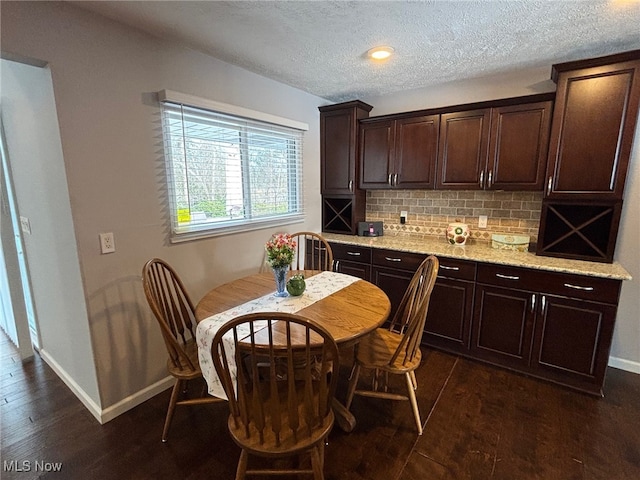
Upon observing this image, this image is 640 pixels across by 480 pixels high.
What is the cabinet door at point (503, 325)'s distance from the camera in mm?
2301

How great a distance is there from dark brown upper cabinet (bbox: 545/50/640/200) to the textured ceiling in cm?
19

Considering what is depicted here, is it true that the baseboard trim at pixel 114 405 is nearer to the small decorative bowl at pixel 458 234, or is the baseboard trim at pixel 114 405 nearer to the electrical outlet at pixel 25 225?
the electrical outlet at pixel 25 225

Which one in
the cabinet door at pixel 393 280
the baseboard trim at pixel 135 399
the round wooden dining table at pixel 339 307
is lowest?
the baseboard trim at pixel 135 399

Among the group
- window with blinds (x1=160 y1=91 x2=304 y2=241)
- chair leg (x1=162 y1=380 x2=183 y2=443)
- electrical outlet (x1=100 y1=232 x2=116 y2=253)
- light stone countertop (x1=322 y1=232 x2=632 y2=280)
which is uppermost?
window with blinds (x1=160 y1=91 x2=304 y2=241)

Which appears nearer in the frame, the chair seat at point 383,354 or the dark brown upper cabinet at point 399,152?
the chair seat at point 383,354

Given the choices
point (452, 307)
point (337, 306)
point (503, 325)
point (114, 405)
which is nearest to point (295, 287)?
point (337, 306)

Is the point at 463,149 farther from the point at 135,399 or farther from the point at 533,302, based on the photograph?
the point at 135,399

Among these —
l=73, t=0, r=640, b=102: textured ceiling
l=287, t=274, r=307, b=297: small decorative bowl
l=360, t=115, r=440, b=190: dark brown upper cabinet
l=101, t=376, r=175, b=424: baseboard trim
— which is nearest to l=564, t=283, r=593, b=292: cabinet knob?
l=360, t=115, r=440, b=190: dark brown upper cabinet

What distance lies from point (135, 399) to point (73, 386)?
0.51 meters

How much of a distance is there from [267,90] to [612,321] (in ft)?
10.1

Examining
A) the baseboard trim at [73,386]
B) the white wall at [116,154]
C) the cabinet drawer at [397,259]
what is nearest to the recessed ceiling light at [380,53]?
the white wall at [116,154]

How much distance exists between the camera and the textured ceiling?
1626 millimetres

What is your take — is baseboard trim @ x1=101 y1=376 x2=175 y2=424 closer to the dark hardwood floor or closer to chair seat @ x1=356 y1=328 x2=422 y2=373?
the dark hardwood floor

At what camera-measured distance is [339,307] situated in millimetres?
1736
